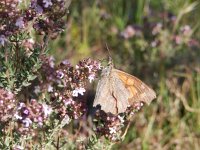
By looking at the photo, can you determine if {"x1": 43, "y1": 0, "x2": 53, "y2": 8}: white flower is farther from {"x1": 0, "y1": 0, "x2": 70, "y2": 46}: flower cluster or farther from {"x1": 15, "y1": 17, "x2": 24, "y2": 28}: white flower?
{"x1": 15, "y1": 17, "x2": 24, "y2": 28}: white flower

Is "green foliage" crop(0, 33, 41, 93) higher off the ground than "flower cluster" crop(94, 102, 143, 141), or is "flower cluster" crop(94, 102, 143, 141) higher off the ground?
"green foliage" crop(0, 33, 41, 93)

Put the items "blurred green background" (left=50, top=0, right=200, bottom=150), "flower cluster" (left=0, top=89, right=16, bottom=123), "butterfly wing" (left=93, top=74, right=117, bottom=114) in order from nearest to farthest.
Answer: "flower cluster" (left=0, top=89, right=16, bottom=123), "butterfly wing" (left=93, top=74, right=117, bottom=114), "blurred green background" (left=50, top=0, right=200, bottom=150)

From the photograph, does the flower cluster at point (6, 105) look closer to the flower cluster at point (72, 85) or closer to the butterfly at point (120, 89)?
the flower cluster at point (72, 85)

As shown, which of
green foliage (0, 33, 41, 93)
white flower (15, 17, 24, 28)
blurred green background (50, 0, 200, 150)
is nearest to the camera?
white flower (15, 17, 24, 28)

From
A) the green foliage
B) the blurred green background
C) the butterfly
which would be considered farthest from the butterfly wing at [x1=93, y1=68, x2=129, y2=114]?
the blurred green background

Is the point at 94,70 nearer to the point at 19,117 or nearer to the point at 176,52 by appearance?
the point at 19,117

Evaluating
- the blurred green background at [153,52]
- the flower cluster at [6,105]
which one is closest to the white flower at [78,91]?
the flower cluster at [6,105]

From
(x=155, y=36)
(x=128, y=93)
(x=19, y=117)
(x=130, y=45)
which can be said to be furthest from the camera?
(x=130, y=45)

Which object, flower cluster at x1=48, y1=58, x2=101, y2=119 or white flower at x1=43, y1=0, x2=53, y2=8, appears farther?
flower cluster at x1=48, y1=58, x2=101, y2=119

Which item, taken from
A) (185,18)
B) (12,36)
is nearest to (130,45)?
(185,18)
